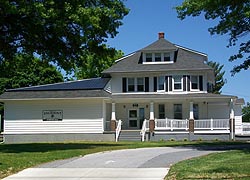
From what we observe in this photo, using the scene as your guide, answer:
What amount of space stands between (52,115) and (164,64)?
1107 centimetres

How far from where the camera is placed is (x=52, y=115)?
121 feet

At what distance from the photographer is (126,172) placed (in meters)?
13.3

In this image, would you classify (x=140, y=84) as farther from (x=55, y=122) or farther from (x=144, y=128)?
(x=55, y=122)

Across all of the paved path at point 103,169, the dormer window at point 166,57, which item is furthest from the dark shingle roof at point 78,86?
the paved path at point 103,169

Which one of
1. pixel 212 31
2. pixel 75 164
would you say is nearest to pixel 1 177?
pixel 75 164

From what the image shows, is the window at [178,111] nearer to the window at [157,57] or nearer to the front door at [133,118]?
the front door at [133,118]

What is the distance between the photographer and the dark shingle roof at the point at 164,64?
37.9 m

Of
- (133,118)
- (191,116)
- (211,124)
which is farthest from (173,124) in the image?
(133,118)

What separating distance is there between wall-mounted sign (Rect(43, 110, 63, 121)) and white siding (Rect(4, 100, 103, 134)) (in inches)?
10.2

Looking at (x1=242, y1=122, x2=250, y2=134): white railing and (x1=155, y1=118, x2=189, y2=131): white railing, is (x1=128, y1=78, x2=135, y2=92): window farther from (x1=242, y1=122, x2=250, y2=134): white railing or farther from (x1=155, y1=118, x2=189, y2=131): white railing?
(x1=242, y1=122, x2=250, y2=134): white railing

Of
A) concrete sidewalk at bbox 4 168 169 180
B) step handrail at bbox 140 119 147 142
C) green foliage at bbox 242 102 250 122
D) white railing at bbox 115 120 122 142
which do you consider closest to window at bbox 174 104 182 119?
step handrail at bbox 140 119 147 142

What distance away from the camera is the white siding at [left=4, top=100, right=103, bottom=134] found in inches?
1415

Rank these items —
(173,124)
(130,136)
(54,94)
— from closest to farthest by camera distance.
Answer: (130,136) → (173,124) → (54,94)

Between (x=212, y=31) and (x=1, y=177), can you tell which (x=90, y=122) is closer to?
(x=212, y=31)
